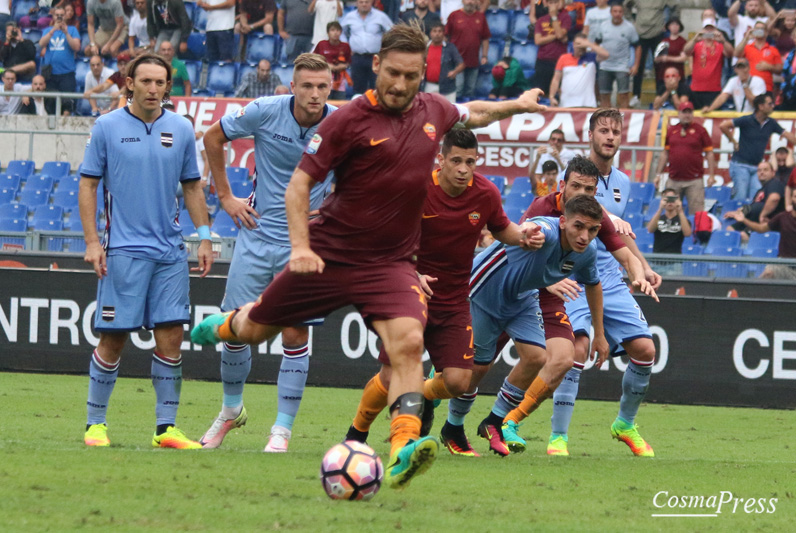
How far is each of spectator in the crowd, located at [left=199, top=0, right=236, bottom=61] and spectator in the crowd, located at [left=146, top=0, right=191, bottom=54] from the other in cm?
66

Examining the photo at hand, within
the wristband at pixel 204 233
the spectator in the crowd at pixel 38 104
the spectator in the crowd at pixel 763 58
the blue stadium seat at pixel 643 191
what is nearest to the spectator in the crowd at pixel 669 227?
the blue stadium seat at pixel 643 191

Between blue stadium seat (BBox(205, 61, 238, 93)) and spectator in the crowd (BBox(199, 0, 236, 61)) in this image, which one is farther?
spectator in the crowd (BBox(199, 0, 236, 61))

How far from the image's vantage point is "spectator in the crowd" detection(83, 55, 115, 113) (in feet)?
63.7

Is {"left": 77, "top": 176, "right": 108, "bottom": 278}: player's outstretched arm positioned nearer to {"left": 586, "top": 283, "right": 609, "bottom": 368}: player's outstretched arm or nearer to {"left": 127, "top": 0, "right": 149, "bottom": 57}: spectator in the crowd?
{"left": 586, "top": 283, "right": 609, "bottom": 368}: player's outstretched arm

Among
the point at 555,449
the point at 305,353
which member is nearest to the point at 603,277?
the point at 555,449

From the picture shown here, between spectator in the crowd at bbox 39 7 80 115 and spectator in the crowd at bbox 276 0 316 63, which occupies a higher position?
spectator in the crowd at bbox 276 0 316 63

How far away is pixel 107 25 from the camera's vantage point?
21.8 m

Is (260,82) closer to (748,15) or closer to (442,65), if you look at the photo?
(442,65)

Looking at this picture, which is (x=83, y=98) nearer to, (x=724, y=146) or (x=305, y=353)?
(x=724, y=146)

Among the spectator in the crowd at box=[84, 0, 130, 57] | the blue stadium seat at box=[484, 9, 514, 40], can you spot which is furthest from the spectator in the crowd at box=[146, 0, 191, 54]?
the blue stadium seat at box=[484, 9, 514, 40]

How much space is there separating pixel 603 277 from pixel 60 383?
19.2ft

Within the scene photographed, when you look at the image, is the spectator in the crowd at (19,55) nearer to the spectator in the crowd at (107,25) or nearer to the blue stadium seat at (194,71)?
the spectator in the crowd at (107,25)

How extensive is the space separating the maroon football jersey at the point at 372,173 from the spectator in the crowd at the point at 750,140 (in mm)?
11891

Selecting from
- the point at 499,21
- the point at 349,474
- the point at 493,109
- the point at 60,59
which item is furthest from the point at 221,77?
the point at 349,474
